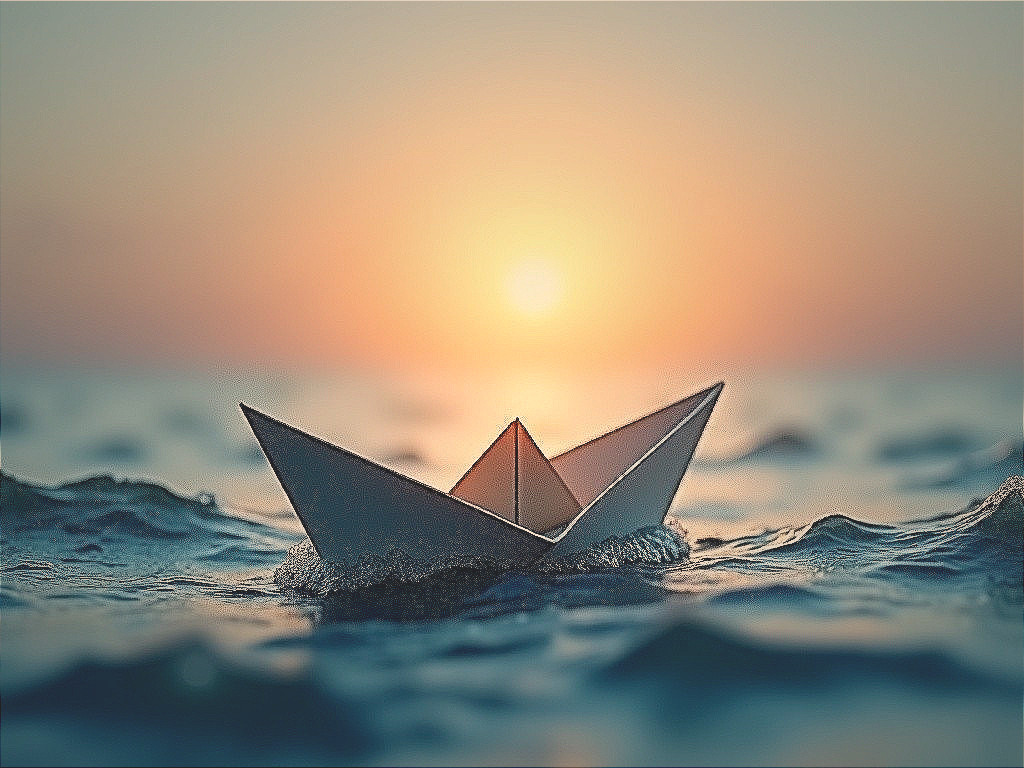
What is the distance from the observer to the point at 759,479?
35.9 feet

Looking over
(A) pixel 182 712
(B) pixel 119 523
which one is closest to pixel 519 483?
(A) pixel 182 712

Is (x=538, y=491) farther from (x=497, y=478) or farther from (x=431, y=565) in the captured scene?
(x=431, y=565)

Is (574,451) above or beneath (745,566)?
above

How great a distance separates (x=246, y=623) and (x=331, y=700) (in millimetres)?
1478

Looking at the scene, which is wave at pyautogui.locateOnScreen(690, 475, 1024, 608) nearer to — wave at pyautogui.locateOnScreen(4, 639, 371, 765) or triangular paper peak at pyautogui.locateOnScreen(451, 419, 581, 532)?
triangular paper peak at pyautogui.locateOnScreen(451, 419, 581, 532)

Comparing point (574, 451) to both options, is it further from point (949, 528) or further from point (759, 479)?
point (759, 479)

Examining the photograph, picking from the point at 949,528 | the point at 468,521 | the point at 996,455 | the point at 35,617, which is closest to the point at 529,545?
the point at 468,521

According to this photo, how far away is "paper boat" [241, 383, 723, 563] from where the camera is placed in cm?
468

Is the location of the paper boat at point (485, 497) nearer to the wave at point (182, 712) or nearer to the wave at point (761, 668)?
the wave at point (182, 712)

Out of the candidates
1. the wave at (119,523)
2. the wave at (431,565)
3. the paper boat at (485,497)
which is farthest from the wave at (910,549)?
the wave at (119,523)

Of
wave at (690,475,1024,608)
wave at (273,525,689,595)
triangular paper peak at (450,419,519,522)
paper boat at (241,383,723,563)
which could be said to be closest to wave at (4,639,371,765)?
paper boat at (241,383,723,563)

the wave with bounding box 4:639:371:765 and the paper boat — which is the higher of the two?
the paper boat

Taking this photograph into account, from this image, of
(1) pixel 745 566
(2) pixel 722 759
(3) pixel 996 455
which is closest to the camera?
(2) pixel 722 759

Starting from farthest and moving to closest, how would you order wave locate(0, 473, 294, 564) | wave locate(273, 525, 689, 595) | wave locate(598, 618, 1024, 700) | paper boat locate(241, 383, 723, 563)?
wave locate(0, 473, 294, 564) → wave locate(273, 525, 689, 595) → paper boat locate(241, 383, 723, 563) → wave locate(598, 618, 1024, 700)
